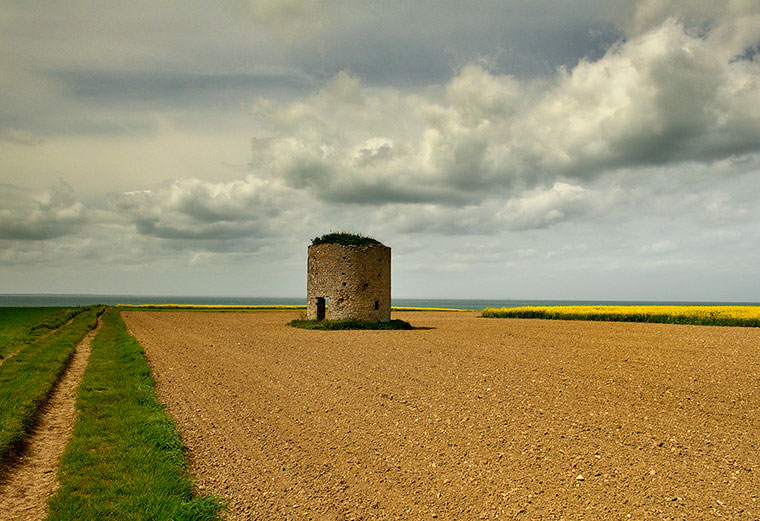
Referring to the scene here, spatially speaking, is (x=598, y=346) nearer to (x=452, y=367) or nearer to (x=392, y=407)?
(x=452, y=367)

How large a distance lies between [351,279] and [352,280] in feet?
0.29

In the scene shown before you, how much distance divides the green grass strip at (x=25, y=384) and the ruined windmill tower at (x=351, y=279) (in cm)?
1354

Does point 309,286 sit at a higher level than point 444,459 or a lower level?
higher

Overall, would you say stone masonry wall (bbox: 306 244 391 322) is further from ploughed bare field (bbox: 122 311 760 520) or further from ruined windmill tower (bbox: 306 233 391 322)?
ploughed bare field (bbox: 122 311 760 520)

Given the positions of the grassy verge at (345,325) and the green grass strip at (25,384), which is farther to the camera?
the grassy verge at (345,325)

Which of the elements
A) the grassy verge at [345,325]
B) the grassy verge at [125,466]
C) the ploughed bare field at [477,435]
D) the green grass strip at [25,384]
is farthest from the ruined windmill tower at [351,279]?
the grassy verge at [125,466]

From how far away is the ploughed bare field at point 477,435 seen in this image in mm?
5848

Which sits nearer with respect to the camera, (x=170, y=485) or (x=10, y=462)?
(x=170, y=485)

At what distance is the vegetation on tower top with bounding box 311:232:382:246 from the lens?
96.1ft

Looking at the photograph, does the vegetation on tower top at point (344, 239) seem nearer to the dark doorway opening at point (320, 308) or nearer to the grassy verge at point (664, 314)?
the dark doorway opening at point (320, 308)

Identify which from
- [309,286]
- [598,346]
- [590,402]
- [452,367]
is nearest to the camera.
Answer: [590,402]

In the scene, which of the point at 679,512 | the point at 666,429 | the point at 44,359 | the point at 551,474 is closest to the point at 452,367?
the point at 666,429

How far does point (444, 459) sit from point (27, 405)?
9218 millimetres

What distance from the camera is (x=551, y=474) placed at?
652 cm
